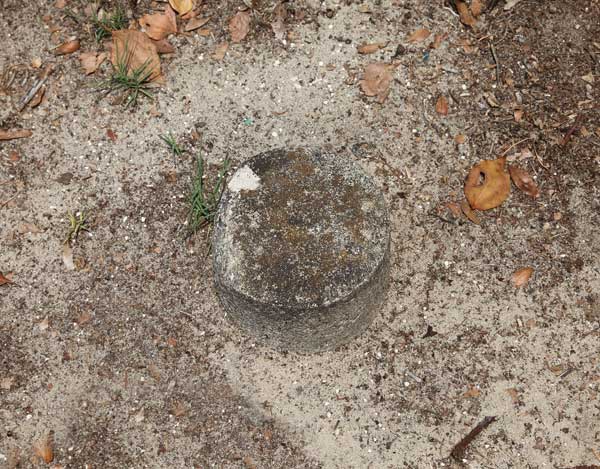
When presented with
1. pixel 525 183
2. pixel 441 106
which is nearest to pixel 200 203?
pixel 441 106

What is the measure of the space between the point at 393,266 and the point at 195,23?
6.00 ft

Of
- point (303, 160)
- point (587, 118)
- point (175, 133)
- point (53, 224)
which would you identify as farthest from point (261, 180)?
point (587, 118)

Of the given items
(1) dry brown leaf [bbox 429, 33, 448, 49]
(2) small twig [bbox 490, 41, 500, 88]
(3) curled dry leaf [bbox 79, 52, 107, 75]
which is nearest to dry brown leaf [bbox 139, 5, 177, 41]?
(3) curled dry leaf [bbox 79, 52, 107, 75]

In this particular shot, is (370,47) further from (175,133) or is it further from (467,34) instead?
(175,133)

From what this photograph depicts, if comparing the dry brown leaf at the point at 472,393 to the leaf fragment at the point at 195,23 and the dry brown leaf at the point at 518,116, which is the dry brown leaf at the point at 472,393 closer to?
the dry brown leaf at the point at 518,116

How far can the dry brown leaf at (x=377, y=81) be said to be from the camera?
3.65 metres

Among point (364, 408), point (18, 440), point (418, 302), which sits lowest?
point (18, 440)

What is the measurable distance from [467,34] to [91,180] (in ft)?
7.54

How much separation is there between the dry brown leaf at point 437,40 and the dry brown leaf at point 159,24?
1493mm

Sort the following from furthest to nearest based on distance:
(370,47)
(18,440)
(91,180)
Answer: (370,47) → (91,180) → (18,440)

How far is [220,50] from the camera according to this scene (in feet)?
12.3

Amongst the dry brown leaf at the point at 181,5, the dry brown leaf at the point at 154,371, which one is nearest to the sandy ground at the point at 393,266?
the dry brown leaf at the point at 154,371

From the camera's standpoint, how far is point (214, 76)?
12.2ft

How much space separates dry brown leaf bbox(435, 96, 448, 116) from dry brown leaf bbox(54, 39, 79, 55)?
2097 mm
